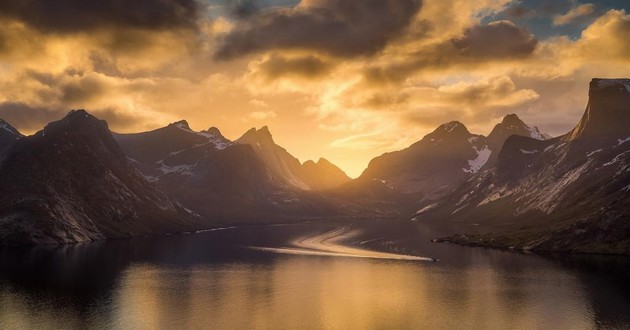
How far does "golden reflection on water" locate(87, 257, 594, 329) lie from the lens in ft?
321

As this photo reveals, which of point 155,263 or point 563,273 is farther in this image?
point 155,263

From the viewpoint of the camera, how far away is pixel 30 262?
7077 inches

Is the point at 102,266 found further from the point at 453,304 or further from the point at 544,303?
the point at 544,303

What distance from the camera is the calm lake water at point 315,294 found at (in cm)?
9788

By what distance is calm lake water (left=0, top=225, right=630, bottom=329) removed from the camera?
3853 inches

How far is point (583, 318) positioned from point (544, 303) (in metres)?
14.5

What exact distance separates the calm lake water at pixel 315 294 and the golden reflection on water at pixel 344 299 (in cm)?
30

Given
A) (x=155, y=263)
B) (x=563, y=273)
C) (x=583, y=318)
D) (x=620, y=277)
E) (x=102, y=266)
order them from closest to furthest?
(x=583, y=318) < (x=620, y=277) < (x=563, y=273) < (x=102, y=266) < (x=155, y=263)

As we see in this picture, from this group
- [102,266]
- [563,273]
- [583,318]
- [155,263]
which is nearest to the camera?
[583,318]

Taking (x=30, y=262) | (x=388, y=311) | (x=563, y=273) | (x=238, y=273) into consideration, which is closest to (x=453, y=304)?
(x=388, y=311)

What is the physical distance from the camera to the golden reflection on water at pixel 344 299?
97.9 m

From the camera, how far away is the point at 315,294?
127750mm

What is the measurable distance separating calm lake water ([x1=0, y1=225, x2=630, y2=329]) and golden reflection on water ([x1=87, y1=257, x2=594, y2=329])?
0.97 feet

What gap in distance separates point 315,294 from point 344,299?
918 cm
